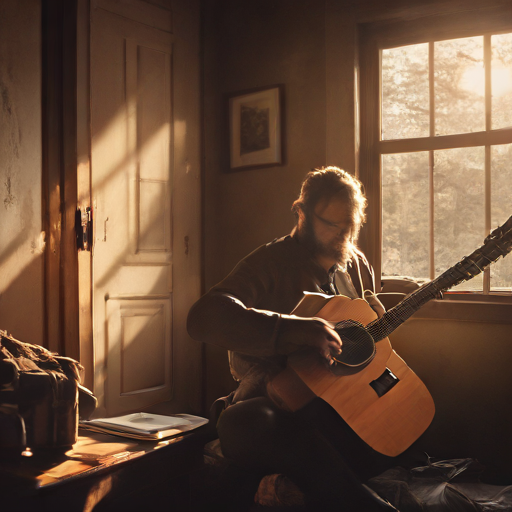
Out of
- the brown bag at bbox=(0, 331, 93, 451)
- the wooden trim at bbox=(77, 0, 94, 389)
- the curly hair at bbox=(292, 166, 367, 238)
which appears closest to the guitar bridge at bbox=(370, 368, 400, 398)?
the curly hair at bbox=(292, 166, 367, 238)

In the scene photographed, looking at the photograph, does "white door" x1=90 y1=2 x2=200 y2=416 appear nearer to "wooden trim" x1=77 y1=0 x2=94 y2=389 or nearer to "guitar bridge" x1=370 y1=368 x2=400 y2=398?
"wooden trim" x1=77 y1=0 x2=94 y2=389

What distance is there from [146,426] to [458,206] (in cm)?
181

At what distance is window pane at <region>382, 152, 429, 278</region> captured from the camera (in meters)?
2.71

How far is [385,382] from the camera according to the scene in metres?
1.83

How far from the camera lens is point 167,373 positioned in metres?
3.03

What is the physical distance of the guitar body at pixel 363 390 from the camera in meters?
1.70

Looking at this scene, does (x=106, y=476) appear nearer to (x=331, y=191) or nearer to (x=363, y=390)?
(x=363, y=390)

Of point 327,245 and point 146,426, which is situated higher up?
point 327,245

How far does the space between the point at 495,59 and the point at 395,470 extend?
1.95m

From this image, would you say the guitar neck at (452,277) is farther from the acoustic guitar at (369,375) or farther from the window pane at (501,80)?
the window pane at (501,80)

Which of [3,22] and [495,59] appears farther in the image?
[495,59]

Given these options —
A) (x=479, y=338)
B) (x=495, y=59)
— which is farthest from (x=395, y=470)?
(x=495, y=59)

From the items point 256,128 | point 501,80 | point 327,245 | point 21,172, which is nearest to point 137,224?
point 21,172

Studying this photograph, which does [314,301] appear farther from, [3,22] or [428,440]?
[3,22]
